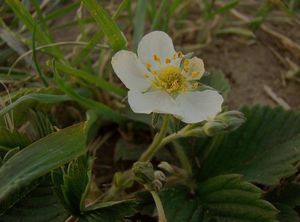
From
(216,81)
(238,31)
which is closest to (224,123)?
(216,81)

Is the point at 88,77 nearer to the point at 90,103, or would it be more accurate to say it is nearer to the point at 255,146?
the point at 90,103

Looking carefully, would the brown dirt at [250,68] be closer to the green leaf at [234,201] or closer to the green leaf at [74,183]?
the green leaf at [234,201]

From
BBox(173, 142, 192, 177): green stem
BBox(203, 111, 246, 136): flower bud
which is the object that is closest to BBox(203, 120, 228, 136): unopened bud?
BBox(203, 111, 246, 136): flower bud

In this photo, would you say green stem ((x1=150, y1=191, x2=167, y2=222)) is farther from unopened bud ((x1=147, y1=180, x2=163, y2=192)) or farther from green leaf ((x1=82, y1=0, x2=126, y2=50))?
green leaf ((x1=82, y1=0, x2=126, y2=50))

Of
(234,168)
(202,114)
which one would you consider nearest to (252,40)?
(234,168)

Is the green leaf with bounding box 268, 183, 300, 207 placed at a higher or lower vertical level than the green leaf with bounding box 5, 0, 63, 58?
lower

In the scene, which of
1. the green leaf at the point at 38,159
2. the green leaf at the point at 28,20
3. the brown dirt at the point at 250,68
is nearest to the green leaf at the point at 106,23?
the green leaf at the point at 28,20
